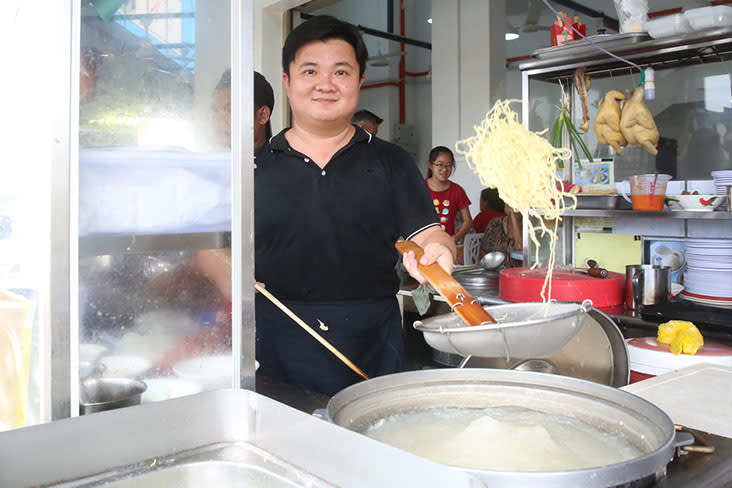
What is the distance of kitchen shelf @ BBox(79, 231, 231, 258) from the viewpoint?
0.97 m

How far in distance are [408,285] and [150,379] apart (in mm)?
2838

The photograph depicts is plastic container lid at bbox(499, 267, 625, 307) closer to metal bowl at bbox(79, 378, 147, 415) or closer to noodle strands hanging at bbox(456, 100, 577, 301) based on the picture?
noodle strands hanging at bbox(456, 100, 577, 301)

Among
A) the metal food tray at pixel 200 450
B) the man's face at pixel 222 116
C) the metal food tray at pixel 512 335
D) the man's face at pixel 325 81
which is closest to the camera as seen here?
the metal food tray at pixel 200 450

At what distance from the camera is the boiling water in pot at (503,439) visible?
0.92m

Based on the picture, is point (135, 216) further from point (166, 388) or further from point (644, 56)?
point (644, 56)

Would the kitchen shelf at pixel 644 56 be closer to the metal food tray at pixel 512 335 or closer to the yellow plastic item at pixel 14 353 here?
the metal food tray at pixel 512 335

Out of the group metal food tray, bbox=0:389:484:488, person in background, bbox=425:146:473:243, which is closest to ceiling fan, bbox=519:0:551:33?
person in background, bbox=425:146:473:243

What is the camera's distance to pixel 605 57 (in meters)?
3.12

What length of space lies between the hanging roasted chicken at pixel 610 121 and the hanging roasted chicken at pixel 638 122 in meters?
0.04

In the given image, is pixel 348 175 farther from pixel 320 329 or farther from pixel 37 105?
pixel 37 105

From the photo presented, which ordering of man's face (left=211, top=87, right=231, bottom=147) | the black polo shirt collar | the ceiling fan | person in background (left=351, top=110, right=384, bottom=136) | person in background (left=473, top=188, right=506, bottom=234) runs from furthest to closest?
the ceiling fan, person in background (left=473, top=188, right=506, bottom=234), person in background (left=351, top=110, right=384, bottom=136), the black polo shirt collar, man's face (left=211, top=87, right=231, bottom=147)

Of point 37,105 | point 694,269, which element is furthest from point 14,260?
point 694,269

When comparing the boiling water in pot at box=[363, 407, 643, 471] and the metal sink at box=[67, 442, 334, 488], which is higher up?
the metal sink at box=[67, 442, 334, 488]

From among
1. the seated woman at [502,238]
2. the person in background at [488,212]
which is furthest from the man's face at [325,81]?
the person in background at [488,212]
